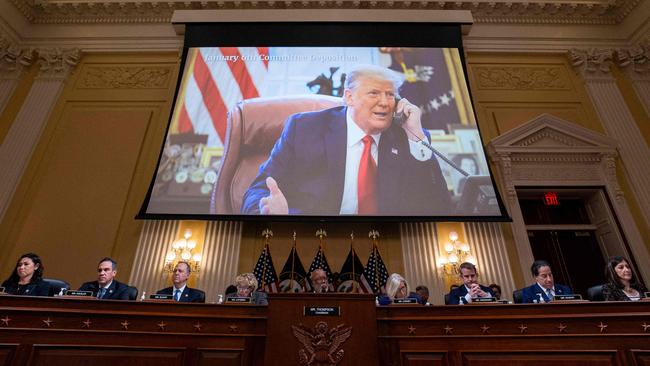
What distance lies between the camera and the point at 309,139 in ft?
20.5

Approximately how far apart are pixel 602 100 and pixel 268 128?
5.97 meters

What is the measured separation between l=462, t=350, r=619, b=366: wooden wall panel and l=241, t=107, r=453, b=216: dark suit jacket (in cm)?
308

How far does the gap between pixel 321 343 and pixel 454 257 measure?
12.0 ft

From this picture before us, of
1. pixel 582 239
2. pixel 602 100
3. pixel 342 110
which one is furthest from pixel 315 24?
pixel 582 239

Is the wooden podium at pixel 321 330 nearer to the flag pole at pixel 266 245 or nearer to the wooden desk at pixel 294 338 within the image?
the wooden desk at pixel 294 338

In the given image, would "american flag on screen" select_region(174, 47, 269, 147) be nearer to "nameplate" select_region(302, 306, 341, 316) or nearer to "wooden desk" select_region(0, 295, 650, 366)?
"wooden desk" select_region(0, 295, 650, 366)

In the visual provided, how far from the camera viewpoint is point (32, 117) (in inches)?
275

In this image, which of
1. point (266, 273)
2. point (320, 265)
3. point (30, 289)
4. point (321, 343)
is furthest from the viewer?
point (320, 265)

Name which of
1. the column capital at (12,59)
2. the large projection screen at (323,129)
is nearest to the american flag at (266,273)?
the large projection screen at (323,129)

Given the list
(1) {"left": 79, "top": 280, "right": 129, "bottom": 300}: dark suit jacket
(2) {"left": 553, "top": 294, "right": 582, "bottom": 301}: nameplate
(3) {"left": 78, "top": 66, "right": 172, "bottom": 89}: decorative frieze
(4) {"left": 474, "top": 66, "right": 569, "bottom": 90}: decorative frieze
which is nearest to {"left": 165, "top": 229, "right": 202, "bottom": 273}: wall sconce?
(1) {"left": 79, "top": 280, "right": 129, "bottom": 300}: dark suit jacket

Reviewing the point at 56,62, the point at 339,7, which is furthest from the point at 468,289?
the point at 56,62

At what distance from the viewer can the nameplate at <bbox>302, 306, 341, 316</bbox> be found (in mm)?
2670

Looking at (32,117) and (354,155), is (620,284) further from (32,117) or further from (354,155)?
(32,117)

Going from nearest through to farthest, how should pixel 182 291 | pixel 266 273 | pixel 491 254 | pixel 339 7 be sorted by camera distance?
1. pixel 182 291
2. pixel 266 273
3. pixel 491 254
4. pixel 339 7
